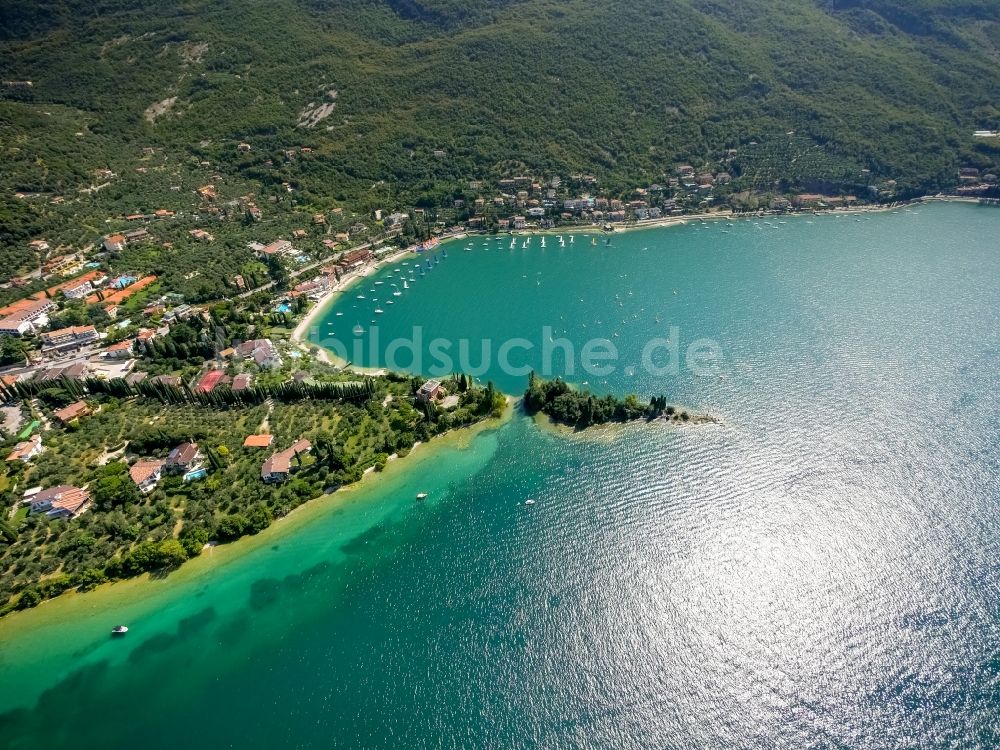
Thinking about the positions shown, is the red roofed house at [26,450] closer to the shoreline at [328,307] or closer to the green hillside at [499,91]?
the shoreline at [328,307]

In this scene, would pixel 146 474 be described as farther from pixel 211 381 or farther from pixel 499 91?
pixel 499 91

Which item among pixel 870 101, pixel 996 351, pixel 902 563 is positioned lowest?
pixel 902 563

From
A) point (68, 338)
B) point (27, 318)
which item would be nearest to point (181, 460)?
point (68, 338)

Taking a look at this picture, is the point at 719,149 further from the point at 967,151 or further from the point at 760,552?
the point at 760,552

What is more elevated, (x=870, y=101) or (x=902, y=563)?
(x=870, y=101)

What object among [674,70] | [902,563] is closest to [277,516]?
[902,563]

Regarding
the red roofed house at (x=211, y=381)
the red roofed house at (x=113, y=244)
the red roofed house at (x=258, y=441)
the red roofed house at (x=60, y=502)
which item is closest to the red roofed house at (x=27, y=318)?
the red roofed house at (x=113, y=244)

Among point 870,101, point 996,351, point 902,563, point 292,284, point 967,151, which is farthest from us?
point 870,101
